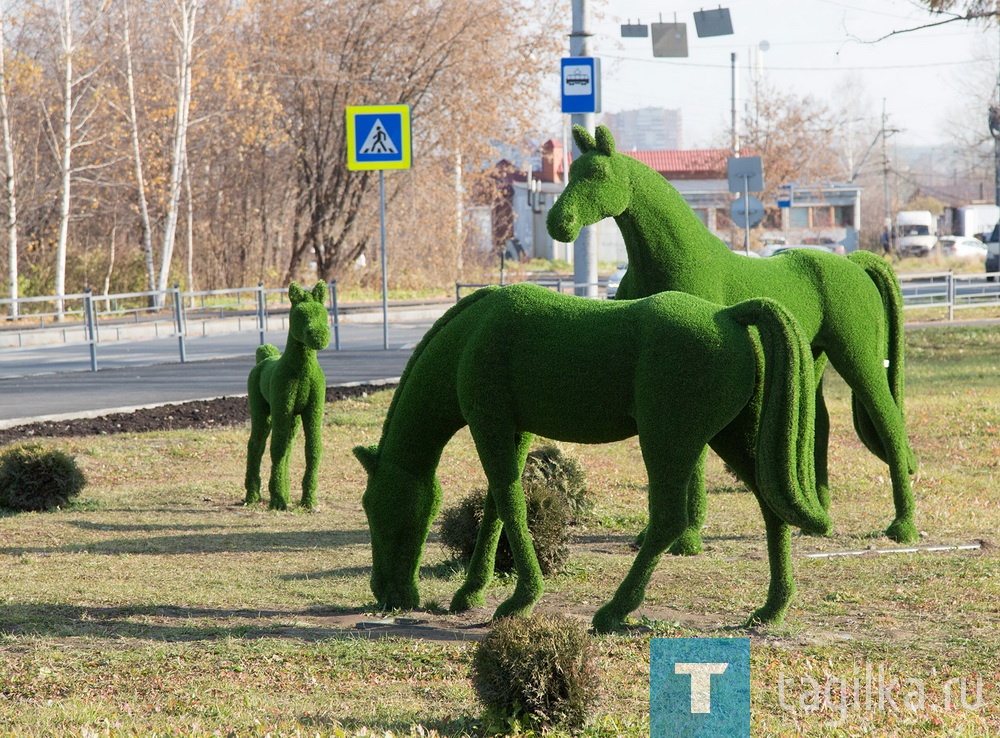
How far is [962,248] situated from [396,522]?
54.4m

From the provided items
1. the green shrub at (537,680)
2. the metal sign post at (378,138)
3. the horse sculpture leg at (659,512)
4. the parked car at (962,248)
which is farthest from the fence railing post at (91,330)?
the parked car at (962,248)

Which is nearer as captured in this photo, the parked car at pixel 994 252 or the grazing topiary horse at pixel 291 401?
the grazing topiary horse at pixel 291 401

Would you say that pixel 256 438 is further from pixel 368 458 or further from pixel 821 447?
pixel 821 447

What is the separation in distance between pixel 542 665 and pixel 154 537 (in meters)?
4.72

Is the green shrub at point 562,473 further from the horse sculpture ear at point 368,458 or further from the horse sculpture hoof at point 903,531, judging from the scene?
the horse sculpture ear at point 368,458

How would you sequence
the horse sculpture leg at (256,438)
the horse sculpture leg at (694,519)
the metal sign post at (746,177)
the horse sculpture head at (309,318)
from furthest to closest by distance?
the metal sign post at (746,177)
the horse sculpture leg at (256,438)
the horse sculpture head at (309,318)
the horse sculpture leg at (694,519)

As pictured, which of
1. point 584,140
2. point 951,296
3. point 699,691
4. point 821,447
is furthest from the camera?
point 951,296

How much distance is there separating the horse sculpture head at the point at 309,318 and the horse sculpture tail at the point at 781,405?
399 centimetres

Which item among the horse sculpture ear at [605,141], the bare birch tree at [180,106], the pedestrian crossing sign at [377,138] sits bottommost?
the horse sculpture ear at [605,141]

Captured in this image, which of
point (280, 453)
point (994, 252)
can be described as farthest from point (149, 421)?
point (994, 252)

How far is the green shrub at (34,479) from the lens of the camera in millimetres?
9055

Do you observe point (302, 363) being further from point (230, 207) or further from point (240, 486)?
point (230, 207)

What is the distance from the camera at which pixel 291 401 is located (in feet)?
29.6

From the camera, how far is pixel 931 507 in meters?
9.02
